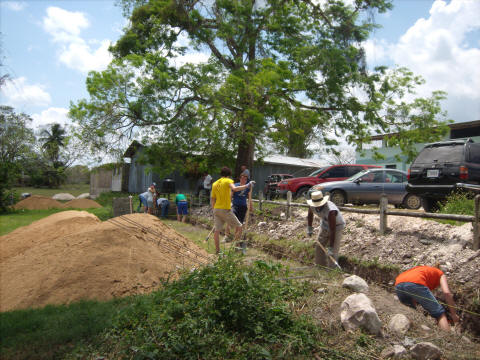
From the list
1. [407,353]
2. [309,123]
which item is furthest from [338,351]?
[309,123]

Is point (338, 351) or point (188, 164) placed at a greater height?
point (188, 164)

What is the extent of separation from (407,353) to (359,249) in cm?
430

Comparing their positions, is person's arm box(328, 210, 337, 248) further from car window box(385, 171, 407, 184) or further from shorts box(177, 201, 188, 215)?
shorts box(177, 201, 188, 215)

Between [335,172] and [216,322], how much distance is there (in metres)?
10.8

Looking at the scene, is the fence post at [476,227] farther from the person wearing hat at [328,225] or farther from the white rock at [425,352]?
the white rock at [425,352]

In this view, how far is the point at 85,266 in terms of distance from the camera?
540 cm

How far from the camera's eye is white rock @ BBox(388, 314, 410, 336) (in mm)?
3957

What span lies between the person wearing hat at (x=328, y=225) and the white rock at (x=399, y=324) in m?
2.06

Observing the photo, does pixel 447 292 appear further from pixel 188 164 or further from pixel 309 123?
pixel 188 164

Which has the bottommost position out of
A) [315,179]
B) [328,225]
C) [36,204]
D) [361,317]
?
[361,317]

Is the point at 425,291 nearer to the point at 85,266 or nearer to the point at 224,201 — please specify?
the point at 224,201

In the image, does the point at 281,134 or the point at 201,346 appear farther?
the point at 281,134

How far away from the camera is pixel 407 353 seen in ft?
11.5

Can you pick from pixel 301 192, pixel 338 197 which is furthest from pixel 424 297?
pixel 301 192
